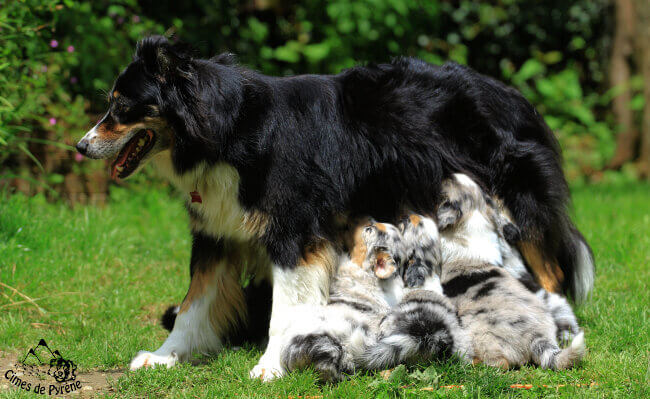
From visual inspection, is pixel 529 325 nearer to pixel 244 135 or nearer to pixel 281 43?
pixel 244 135

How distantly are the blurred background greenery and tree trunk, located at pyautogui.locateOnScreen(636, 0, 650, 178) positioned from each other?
0.07 feet

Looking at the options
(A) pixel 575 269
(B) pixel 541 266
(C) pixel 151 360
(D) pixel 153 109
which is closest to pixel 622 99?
(A) pixel 575 269

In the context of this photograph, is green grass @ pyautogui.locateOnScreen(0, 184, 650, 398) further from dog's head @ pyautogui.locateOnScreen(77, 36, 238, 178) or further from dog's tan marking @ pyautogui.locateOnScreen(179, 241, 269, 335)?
dog's head @ pyautogui.locateOnScreen(77, 36, 238, 178)

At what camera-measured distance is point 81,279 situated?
5391 mm

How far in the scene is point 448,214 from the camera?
4535 mm

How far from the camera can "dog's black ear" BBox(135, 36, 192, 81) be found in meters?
3.75

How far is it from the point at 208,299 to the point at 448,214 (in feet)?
5.66

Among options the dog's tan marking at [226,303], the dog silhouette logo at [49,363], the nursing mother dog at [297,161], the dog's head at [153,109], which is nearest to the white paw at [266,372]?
the nursing mother dog at [297,161]

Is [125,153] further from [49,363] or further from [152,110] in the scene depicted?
[49,363]

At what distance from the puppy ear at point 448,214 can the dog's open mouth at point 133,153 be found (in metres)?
2.00

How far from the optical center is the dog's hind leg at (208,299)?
166 inches

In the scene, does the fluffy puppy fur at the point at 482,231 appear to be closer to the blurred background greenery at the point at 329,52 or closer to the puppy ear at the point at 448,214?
the puppy ear at the point at 448,214

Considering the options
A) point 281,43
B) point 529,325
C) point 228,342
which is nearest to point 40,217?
point 228,342

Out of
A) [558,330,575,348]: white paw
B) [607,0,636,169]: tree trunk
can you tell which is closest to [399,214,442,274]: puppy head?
[558,330,575,348]: white paw
